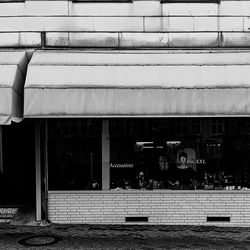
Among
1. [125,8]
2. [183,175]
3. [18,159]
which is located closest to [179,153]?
[183,175]

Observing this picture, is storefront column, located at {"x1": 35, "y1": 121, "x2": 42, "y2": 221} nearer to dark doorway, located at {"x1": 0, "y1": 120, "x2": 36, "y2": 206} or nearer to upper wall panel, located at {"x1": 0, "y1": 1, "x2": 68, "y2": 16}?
upper wall panel, located at {"x1": 0, "y1": 1, "x2": 68, "y2": 16}

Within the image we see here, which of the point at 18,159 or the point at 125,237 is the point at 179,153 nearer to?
the point at 125,237

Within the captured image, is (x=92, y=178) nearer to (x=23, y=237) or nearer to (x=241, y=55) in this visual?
(x=23, y=237)

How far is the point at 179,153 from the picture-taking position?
1120 cm

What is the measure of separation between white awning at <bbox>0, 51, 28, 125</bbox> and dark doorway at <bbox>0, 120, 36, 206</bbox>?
383 centimetres

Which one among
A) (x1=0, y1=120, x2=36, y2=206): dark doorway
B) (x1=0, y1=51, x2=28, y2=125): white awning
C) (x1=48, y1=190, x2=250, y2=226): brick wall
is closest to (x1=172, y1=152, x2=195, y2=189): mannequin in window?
(x1=48, y1=190, x2=250, y2=226): brick wall

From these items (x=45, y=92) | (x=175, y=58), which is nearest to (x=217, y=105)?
(x=175, y=58)

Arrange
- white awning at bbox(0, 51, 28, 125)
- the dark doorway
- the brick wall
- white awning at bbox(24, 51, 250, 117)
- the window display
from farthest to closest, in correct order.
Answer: the dark doorway < the window display < the brick wall < white awning at bbox(24, 51, 250, 117) < white awning at bbox(0, 51, 28, 125)

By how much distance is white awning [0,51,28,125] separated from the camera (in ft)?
30.0

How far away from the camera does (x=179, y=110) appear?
942 centimetres

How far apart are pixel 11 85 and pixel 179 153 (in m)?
4.14

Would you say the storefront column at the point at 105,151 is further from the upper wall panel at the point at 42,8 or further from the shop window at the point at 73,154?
the upper wall panel at the point at 42,8

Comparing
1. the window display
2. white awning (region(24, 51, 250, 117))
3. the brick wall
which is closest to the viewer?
white awning (region(24, 51, 250, 117))

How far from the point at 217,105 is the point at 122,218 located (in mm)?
3444
